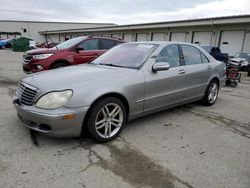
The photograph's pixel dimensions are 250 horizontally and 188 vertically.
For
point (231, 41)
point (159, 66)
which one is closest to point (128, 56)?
point (159, 66)

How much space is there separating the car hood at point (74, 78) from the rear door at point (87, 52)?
3615 millimetres

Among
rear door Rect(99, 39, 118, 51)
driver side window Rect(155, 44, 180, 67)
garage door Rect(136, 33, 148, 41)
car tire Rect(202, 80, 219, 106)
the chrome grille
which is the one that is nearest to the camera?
the chrome grille

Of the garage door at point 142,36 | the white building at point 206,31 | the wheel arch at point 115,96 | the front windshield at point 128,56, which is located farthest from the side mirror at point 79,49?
the garage door at point 142,36

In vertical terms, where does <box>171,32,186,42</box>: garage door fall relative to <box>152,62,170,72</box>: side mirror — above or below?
above

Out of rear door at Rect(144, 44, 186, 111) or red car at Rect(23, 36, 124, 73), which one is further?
red car at Rect(23, 36, 124, 73)

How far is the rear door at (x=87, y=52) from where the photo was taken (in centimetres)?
738

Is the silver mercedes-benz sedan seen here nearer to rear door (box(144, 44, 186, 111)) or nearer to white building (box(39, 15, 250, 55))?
Result: rear door (box(144, 44, 186, 111))

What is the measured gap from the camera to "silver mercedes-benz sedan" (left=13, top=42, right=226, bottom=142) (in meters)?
2.99

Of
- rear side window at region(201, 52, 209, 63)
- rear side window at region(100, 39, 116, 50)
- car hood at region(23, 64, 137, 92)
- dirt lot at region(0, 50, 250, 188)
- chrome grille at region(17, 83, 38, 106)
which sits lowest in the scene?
dirt lot at region(0, 50, 250, 188)

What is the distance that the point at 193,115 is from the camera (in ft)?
Result: 15.8

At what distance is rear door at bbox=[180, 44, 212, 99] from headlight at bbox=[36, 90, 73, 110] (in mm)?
2606

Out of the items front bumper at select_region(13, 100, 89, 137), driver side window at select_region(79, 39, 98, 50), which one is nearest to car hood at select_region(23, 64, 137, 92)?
front bumper at select_region(13, 100, 89, 137)

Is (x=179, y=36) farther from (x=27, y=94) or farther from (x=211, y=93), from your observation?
(x=27, y=94)

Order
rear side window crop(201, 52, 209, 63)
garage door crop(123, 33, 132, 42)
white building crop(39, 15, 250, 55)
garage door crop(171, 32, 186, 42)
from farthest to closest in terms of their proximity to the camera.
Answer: garage door crop(123, 33, 132, 42), garage door crop(171, 32, 186, 42), white building crop(39, 15, 250, 55), rear side window crop(201, 52, 209, 63)
